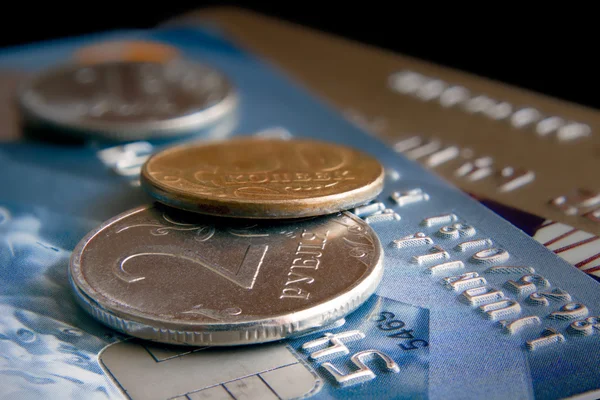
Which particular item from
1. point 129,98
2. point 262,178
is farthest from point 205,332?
point 129,98

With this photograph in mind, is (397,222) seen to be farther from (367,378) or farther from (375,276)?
(367,378)

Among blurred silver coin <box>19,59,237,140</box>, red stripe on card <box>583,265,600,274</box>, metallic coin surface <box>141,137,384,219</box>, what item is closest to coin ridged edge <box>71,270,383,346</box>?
metallic coin surface <box>141,137,384,219</box>

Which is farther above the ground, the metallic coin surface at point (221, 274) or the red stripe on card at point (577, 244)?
the red stripe on card at point (577, 244)

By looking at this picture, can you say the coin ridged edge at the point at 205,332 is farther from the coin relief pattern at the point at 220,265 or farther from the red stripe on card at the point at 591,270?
the red stripe on card at the point at 591,270

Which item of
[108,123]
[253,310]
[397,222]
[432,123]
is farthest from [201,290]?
[432,123]

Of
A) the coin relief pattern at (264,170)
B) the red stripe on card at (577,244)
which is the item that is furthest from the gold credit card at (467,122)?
the coin relief pattern at (264,170)
